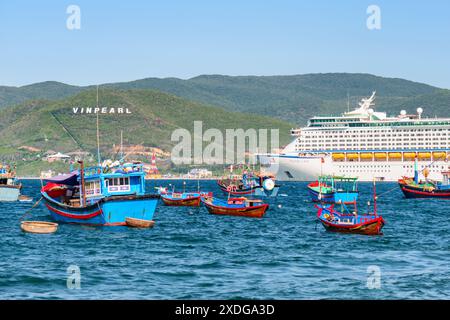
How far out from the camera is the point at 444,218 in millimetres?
79625

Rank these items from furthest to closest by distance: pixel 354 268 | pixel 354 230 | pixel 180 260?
pixel 354 230 < pixel 180 260 < pixel 354 268

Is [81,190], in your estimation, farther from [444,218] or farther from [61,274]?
[444,218]

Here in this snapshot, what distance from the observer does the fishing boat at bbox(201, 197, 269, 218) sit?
79.8 metres

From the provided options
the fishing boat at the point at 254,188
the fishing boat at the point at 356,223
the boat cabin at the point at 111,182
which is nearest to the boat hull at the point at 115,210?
the boat cabin at the point at 111,182

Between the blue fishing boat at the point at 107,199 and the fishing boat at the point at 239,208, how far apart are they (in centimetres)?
1591

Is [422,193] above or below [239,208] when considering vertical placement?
below

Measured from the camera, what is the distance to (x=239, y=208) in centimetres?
8075

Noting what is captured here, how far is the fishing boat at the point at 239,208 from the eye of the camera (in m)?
79.8

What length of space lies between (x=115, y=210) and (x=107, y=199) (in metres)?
1.12

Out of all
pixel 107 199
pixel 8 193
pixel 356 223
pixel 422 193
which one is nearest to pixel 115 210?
pixel 107 199

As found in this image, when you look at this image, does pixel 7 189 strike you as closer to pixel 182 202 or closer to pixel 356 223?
pixel 182 202

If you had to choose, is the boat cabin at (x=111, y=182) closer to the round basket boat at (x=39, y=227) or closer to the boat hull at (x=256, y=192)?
the round basket boat at (x=39, y=227)
